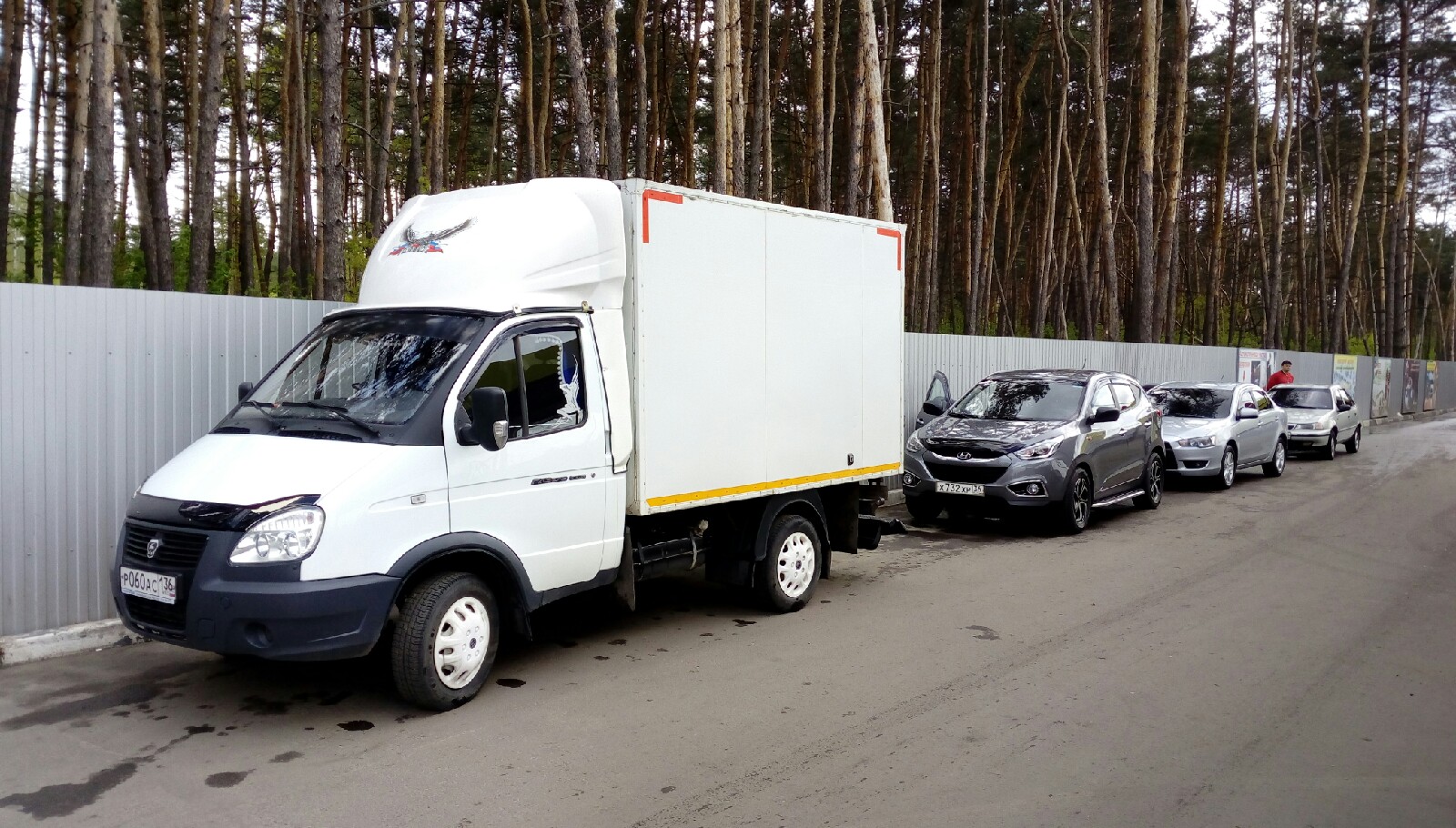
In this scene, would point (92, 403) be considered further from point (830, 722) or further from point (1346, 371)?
point (1346, 371)

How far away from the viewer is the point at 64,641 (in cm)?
669

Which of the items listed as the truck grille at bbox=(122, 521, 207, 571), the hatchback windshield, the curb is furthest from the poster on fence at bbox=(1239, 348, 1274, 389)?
the truck grille at bbox=(122, 521, 207, 571)

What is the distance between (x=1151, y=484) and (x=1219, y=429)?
128 inches

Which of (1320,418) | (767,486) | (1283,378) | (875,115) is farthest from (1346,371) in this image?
(767,486)

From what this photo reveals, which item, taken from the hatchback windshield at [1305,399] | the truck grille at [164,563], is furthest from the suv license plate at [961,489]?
the hatchback windshield at [1305,399]

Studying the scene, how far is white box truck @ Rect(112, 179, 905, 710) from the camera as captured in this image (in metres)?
5.10

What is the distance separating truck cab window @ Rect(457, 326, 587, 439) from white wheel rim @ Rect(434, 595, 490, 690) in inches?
37.9

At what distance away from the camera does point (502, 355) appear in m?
5.92

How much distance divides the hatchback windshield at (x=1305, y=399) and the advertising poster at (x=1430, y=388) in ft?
77.8

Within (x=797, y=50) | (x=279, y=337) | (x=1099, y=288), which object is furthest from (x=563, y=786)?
(x=1099, y=288)

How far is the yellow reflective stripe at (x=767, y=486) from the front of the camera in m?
6.79

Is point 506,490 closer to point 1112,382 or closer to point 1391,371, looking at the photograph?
point 1112,382

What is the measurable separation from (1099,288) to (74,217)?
39.3 metres

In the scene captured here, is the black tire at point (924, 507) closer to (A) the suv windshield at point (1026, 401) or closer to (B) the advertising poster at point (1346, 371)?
(A) the suv windshield at point (1026, 401)
